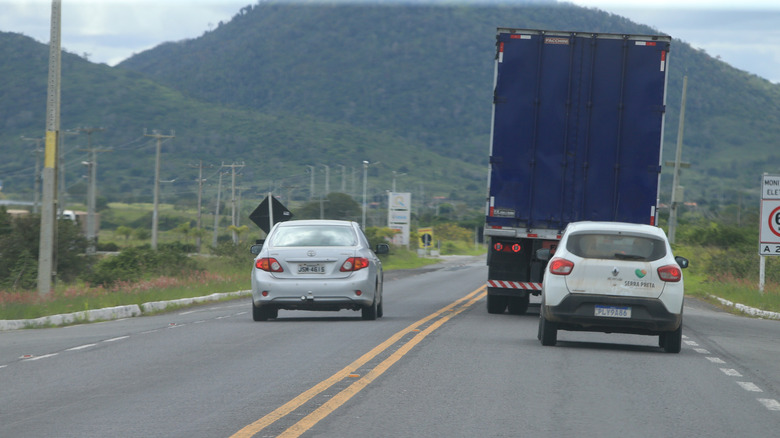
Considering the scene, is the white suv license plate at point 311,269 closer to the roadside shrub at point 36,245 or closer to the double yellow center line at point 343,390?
the double yellow center line at point 343,390

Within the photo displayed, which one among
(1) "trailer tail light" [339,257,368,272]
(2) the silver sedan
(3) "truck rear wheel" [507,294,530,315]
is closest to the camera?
(2) the silver sedan

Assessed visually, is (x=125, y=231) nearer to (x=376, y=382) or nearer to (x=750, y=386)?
(x=376, y=382)

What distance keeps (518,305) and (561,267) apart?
298 inches

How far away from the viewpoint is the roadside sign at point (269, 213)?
1256 inches

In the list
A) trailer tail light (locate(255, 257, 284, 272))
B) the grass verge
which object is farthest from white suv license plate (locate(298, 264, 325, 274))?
the grass verge

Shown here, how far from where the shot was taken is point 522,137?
1964cm

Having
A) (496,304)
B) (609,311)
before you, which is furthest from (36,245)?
(609,311)

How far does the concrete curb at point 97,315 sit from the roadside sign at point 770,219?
14.0 m

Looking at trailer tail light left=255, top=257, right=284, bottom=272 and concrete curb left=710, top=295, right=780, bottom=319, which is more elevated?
trailer tail light left=255, top=257, right=284, bottom=272

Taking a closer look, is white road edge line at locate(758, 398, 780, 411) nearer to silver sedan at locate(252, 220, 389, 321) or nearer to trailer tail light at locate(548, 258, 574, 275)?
trailer tail light at locate(548, 258, 574, 275)

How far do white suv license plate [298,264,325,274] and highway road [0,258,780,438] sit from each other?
891 millimetres

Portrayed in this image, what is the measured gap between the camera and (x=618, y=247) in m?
14.1

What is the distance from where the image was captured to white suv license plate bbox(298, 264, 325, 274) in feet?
57.7

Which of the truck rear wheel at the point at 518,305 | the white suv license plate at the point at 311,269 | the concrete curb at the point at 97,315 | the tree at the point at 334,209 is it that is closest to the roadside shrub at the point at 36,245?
the concrete curb at the point at 97,315
